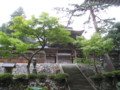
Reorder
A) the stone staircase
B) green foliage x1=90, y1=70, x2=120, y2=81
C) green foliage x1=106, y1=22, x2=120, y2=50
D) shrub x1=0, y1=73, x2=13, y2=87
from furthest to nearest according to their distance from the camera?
green foliage x1=106, y1=22, x2=120, y2=50
green foliage x1=90, y1=70, x2=120, y2=81
the stone staircase
shrub x1=0, y1=73, x2=13, y2=87

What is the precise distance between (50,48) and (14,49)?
782cm

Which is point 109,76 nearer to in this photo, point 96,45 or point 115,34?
point 96,45

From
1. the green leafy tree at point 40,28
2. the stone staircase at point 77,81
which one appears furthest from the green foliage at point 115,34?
the green leafy tree at point 40,28

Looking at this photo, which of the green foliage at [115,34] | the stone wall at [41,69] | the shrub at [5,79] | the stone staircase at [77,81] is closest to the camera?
the shrub at [5,79]

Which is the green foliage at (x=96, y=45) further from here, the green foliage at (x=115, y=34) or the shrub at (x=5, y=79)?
the shrub at (x=5, y=79)

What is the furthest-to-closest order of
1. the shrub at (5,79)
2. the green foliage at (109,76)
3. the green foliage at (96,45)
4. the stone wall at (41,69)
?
1. the stone wall at (41,69)
2. the green foliage at (96,45)
3. the green foliage at (109,76)
4. the shrub at (5,79)

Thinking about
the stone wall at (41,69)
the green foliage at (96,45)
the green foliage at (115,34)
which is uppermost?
the green foliage at (115,34)

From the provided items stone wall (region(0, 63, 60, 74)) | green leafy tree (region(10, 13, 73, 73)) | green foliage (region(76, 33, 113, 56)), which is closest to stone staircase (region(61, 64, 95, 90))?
stone wall (region(0, 63, 60, 74))

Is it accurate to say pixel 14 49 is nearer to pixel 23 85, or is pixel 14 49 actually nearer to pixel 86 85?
pixel 23 85

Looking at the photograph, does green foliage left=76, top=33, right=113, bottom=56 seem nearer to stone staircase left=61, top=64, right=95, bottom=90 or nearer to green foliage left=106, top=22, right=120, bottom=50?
stone staircase left=61, top=64, right=95, bottom=90

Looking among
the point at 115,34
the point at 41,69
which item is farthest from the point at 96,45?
the point at 41,69

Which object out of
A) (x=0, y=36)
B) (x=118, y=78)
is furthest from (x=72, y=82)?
(x=0, y=36)

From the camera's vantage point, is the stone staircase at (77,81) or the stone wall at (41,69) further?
the stone wall at (41,69)

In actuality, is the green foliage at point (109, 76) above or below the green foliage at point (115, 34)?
below
